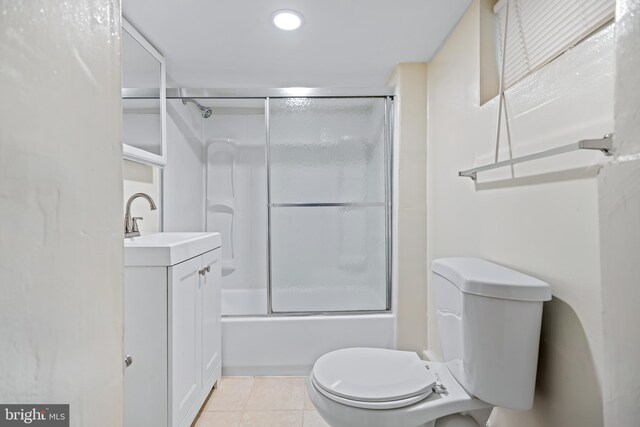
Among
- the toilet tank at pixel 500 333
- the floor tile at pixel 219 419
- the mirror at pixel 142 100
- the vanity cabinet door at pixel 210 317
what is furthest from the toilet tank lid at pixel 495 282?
the mirror at pixel 142 100

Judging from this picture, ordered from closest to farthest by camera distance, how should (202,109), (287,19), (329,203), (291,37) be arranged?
1. (287,19)
2. (291,37)
3. (329,203)
4. (202,109)

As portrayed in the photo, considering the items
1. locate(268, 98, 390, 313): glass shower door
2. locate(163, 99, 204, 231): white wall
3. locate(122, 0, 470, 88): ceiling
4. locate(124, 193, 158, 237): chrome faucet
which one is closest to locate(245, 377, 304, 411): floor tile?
locate(268, 98, 390, 313): glass shower door

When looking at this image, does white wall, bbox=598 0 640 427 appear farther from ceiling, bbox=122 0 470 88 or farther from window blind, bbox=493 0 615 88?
ceiling, bbox=122 0 470 88

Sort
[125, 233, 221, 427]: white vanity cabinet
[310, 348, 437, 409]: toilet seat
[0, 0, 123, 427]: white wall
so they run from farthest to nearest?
[125, 233, 221, 427]: white vanity cabinet < [310, 348, 437, 409]: toilet seat < [0, 0, 123, 427]: white wall

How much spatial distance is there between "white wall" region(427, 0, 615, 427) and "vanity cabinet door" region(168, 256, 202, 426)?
1.33m

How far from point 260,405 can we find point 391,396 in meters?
1.02

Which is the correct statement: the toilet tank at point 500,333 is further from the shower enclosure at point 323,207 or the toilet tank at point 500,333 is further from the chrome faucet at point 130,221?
the chrome faucet at point 130,221

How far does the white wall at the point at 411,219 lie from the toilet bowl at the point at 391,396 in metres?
0.87

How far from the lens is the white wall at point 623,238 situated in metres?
0.38

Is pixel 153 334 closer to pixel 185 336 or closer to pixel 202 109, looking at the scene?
pixel 185 336

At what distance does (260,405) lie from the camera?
5.81ft

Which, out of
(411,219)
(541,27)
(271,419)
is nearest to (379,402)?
(271,419)

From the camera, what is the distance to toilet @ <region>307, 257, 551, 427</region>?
96 centimetres

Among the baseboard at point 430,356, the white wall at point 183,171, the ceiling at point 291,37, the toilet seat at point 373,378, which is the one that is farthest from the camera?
the white wall at point 183,171
